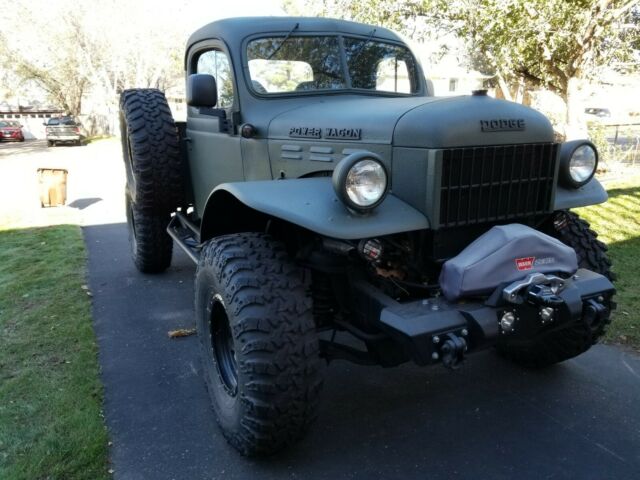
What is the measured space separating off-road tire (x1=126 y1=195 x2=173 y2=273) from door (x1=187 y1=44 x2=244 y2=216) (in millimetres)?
669

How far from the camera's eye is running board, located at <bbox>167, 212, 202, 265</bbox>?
13.9ft

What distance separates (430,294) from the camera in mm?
2672

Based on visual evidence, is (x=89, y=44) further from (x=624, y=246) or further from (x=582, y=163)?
(x=582, y=163)

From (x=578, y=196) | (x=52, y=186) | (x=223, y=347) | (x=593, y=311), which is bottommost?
(x=52, y=186)

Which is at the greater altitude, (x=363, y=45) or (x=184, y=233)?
(x=363, y=45)

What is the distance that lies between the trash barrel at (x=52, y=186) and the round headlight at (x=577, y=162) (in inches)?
341

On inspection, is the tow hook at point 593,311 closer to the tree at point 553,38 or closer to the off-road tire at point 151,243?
the off-road tire at point 151,243

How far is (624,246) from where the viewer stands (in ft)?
19.5

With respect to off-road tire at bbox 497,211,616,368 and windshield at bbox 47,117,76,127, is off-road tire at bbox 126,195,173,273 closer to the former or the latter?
off-road tire at bbox 497,211,616,368

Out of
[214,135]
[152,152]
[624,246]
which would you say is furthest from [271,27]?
[624,246]

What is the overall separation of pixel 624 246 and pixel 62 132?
29.3m

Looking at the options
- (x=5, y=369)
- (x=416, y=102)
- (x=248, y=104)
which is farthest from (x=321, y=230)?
(x=5, y=369)

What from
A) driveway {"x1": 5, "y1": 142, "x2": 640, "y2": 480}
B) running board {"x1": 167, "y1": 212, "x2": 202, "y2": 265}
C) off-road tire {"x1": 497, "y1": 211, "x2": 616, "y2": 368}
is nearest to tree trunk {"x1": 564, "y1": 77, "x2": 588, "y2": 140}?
driveway {"x1": 5, "y1": 142, "x2": 640, "y2": 480}

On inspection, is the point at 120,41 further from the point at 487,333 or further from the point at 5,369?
the point at 487,333
